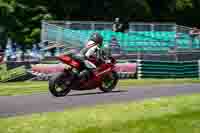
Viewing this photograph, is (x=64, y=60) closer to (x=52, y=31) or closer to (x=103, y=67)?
(x=103, y=67)

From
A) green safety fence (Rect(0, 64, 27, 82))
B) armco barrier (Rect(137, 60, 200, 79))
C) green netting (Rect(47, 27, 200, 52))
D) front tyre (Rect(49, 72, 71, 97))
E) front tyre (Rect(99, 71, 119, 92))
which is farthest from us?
green netting (Rect(47, 27, 200, 52))

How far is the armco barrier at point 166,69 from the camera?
27172 millimetres

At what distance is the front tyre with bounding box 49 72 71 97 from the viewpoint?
14578 mm

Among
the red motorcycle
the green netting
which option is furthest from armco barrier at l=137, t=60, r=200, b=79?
the red motorcycle

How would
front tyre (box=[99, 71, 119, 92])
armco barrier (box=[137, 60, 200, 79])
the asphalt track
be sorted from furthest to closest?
1. armco barrier (box=[137, 60, 200, 79])
2. front tyre (box=[99, 71, 119, 92])
3. the asphalt track

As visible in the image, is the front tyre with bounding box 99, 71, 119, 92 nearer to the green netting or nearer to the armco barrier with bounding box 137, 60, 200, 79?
the armco barrier with bounding box 137, 60, 200, 79

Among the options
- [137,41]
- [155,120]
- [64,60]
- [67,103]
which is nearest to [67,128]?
[155,120]

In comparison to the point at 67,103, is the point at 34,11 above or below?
above

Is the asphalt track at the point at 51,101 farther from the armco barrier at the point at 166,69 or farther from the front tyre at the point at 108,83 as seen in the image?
the armco barrier at the point at 166,69

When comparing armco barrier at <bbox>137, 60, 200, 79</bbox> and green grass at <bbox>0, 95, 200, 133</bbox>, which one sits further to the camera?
armco barrier at <bbox>137, 60, 200, 79</bbox>

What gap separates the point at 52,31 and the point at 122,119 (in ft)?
68.6

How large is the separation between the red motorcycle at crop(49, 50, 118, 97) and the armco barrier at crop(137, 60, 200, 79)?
1090cm

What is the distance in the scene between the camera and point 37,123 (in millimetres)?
8531

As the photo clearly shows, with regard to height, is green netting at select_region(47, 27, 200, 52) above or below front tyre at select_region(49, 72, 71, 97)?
above
